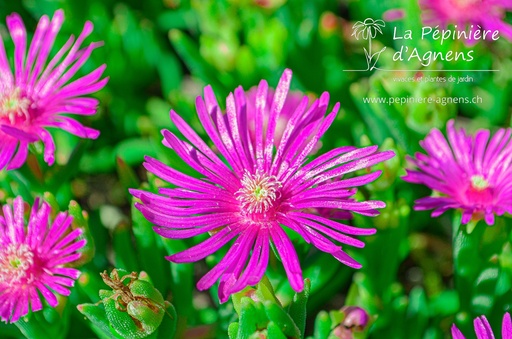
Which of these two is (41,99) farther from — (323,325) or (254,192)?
(323,325)

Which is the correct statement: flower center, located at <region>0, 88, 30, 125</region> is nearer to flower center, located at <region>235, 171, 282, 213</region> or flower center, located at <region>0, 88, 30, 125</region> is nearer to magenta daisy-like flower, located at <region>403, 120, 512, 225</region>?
flower center, located at <region>235, 171, 282, 213</region>

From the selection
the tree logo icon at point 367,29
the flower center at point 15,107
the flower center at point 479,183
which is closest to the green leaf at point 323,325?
the flower center at point 479,183

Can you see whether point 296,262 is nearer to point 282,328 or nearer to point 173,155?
point 282,328

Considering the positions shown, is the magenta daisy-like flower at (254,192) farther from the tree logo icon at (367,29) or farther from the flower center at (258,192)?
the tree logo icon at (367,29)

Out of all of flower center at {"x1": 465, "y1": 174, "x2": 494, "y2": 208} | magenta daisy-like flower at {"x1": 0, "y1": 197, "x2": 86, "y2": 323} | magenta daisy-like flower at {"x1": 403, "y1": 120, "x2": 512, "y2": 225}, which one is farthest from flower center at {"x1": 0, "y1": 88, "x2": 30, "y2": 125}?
flower center at {"x1": 465, "y1": 174, "x2": 494, "y2": 208}

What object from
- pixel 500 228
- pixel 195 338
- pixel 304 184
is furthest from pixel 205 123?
pixel 500 228
